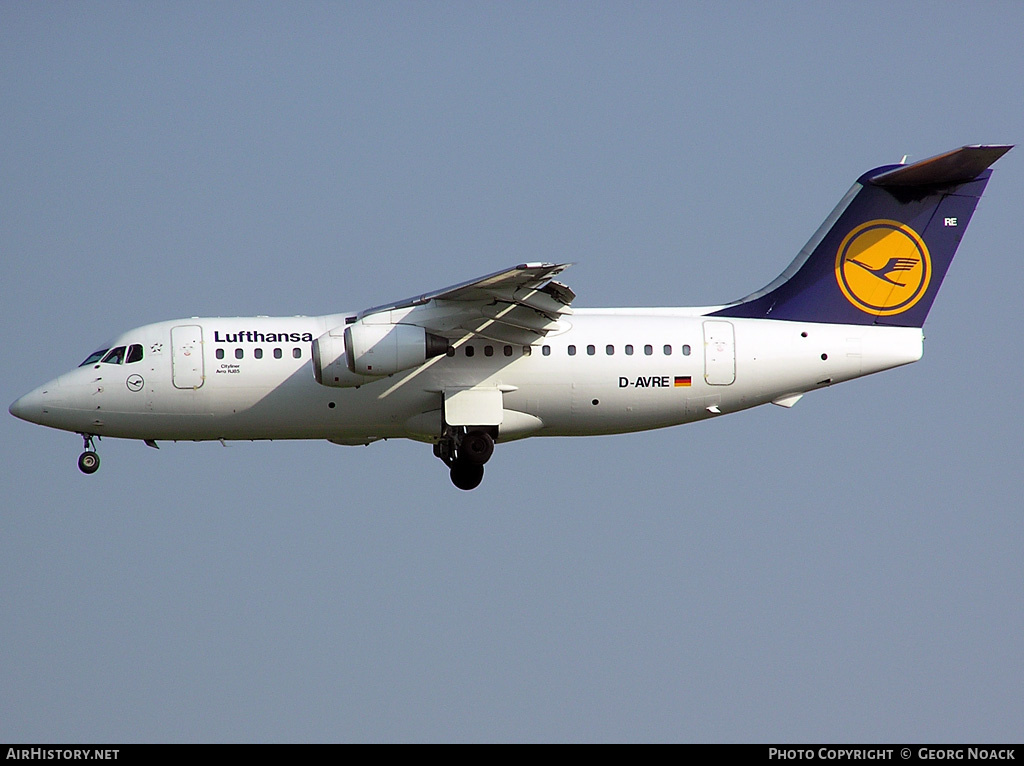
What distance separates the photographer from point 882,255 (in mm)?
21688

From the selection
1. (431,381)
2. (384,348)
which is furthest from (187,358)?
(431,381)

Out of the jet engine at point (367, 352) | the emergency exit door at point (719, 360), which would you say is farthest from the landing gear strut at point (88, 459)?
the emergency exit door at point (719, 360)

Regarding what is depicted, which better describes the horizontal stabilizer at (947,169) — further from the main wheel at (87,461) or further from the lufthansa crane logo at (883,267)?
the main wheel at (87,461)

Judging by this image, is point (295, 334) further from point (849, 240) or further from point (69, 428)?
point (849, 240)

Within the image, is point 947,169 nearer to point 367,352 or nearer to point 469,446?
point 469,446

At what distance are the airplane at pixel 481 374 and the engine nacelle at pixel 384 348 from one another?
9.9 inches

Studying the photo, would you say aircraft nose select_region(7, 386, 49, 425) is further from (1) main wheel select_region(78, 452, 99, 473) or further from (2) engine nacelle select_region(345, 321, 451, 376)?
(2) engine nacelle select_region(345, 321, 451, 376)

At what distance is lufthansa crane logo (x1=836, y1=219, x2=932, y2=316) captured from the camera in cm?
2144

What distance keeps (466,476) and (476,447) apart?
0.81 meters

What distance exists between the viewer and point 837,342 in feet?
68.8
